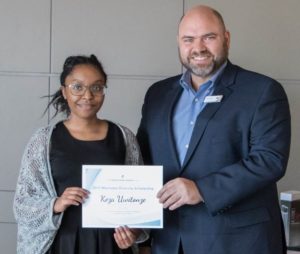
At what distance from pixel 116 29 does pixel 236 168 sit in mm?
1538

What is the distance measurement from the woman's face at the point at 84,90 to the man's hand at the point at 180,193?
1.48 feet

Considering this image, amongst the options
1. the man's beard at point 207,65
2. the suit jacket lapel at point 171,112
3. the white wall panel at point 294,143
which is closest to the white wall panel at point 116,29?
the white wall panel at point 294,143

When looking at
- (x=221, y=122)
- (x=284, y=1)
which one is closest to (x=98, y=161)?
(x=221, y=122)

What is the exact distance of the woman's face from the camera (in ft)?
6.19

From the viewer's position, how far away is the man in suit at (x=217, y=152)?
1.75m

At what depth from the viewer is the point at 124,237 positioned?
181 centimetres

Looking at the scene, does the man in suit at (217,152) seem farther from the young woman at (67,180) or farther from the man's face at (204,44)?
the young woman at (67,180)

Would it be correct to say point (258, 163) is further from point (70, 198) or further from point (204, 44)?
point (70, 198)

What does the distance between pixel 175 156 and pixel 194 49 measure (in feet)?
1.47

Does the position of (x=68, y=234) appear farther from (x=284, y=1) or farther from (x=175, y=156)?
(x=284, y=1)

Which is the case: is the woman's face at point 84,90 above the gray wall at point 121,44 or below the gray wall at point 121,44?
below

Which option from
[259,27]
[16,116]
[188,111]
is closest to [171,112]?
[188,111]

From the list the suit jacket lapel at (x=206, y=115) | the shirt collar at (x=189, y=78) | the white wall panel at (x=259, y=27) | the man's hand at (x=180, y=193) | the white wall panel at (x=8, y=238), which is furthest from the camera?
the white wall panel at (x=8, y=238)

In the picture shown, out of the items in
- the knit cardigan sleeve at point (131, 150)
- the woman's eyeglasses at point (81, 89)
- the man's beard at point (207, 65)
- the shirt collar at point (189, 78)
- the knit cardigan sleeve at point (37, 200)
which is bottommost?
the knit cardigan sleeve at point (37, 200)
